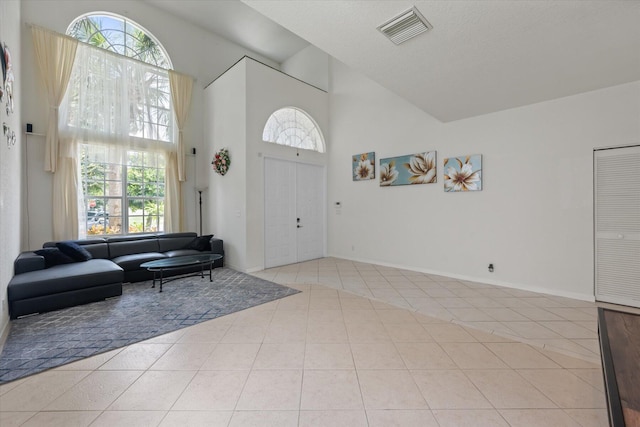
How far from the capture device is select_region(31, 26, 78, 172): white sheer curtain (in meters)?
4.39

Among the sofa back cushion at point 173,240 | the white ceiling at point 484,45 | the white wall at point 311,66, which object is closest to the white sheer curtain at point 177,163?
the sofa back cushion at point 173,240

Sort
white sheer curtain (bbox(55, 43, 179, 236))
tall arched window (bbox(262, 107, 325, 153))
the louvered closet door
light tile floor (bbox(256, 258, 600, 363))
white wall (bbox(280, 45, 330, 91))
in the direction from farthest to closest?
1. white wall (bbox(280, 45, 330, 91))
2. tall arched window (bbox(262, 107, 325, 153))
3. white sheer curtain (bbox(55, 43, 179, 236))
4. the louvered closet door
5. light tile floor (bbox(256, 258, 600, 363))

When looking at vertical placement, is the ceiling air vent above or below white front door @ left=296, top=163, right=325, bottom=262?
above

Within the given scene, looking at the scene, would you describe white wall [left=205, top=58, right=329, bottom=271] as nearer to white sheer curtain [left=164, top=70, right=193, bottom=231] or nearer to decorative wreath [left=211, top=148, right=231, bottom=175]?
decorative wreath [left=211, top=148, right=231, bottom=175]

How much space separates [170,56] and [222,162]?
2.93m

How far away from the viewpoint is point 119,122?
5.24 metres

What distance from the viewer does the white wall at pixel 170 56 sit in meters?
4.41

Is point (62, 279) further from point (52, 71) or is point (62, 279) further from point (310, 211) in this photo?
point (310, 211)

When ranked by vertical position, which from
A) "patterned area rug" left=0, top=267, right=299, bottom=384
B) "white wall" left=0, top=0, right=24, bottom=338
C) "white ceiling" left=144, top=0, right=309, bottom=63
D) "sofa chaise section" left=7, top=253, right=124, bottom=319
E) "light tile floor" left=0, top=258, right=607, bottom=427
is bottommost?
"light tile floor" left=0, top=258, right=607, bottom=427

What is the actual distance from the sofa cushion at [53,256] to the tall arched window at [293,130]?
3.75 metres

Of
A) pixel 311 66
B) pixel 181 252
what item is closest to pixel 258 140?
pixel 181 252

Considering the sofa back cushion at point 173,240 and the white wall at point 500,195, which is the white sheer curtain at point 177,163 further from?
the white wall at point 500,195

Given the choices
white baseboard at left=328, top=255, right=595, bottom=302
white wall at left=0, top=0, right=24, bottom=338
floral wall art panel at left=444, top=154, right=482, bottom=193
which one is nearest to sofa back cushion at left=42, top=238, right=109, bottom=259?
white wall at left=0, top=0, right=24, bottom=338

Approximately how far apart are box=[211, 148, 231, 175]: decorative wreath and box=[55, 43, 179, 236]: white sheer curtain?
1.20 meters
